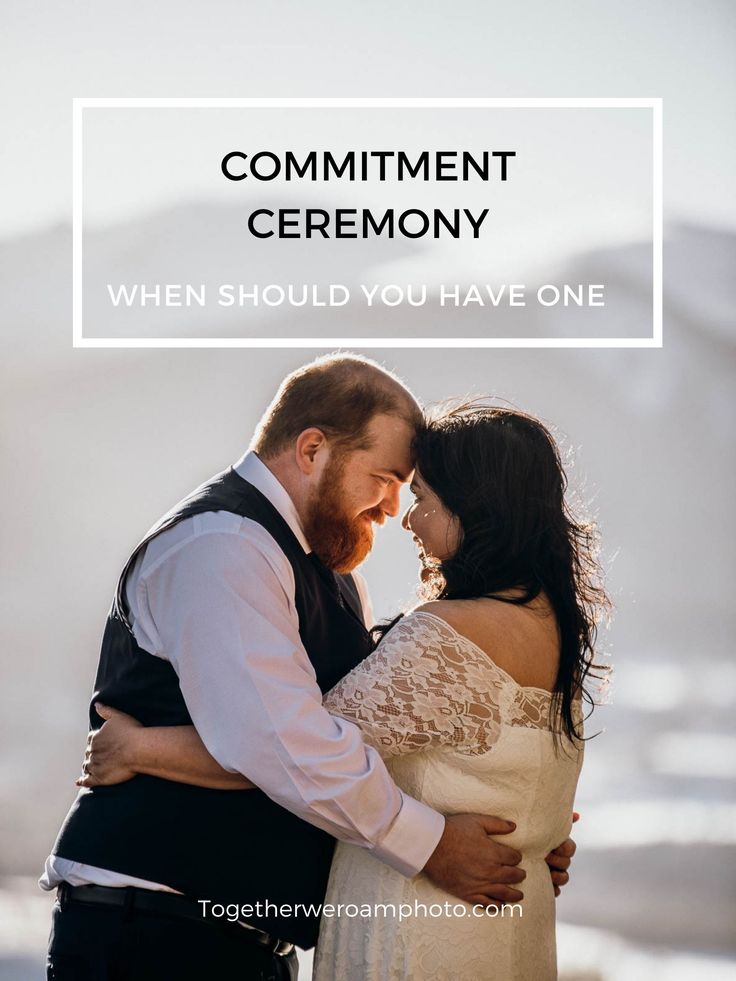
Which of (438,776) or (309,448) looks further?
(309,448)

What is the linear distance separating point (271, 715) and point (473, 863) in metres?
0.45

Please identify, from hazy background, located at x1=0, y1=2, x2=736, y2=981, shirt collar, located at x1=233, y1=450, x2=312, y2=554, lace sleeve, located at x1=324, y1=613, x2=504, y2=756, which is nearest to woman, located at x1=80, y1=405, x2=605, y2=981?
lace sleeve, located at x1=324, y1=613, x2=504, y2=756

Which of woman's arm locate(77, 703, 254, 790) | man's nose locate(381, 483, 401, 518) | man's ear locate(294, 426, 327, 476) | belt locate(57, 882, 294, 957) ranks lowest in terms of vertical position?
belt locate(57, 882, 294, 957)

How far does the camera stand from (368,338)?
9.26ft

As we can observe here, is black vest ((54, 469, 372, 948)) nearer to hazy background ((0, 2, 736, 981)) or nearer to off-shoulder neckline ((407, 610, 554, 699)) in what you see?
off-shoulder neckline ((407, 610, 554, 699))

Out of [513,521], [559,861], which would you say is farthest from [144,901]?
[513,521]

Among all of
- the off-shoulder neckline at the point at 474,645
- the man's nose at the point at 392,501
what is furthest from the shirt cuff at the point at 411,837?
the man's nose at the point at 392,501

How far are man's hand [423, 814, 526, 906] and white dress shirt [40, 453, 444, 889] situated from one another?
43 mm

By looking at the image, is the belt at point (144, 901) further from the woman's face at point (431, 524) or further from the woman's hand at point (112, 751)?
the woman's face at point (431, 524)

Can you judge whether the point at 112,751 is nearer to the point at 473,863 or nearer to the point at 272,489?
the point at 272,489

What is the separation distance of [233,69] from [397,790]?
186cm

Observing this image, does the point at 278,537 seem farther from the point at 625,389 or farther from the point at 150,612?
the point at 625,389

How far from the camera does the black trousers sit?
198cm

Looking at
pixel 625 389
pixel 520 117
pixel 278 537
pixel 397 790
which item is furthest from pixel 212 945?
pixel 520 117
